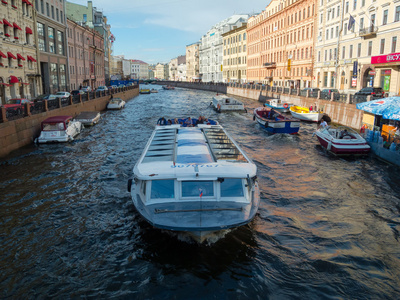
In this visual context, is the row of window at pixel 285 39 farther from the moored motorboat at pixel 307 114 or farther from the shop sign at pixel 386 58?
the moored motorboat at pixel 307 114

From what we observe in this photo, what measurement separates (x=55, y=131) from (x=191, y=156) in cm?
1497

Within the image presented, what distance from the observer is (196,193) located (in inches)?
364

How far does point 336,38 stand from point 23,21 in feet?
129

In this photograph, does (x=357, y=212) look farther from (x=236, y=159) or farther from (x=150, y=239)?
(x=150, y=239)

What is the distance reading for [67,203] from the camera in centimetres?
1288

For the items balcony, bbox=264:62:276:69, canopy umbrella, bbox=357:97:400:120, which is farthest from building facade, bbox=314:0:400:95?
balcony, bbox=264:62:276:69

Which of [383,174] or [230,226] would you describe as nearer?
[230,226]

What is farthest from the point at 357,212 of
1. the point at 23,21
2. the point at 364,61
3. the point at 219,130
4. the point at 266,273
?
the point at 23,21

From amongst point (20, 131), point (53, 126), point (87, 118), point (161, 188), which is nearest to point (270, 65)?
point (87, 118)

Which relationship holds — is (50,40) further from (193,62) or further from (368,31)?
(193,62)

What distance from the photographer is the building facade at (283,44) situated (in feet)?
192

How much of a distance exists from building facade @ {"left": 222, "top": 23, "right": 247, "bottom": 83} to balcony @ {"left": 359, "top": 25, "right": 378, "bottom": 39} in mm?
55450

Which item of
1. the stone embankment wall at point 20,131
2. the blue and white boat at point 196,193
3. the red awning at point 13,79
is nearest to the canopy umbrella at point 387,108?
the blue and white boat at point 196,193

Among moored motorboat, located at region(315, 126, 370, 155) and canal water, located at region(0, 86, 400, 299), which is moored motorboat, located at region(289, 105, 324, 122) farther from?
canal water, located at region(0, 86, 400, 299)
